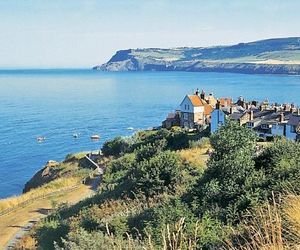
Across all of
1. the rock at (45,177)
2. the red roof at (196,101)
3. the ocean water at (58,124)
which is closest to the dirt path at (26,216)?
the rock at (45,177)

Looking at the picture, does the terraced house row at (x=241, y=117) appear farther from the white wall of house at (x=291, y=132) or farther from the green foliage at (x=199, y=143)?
the green foliage at (x=199, y=143)

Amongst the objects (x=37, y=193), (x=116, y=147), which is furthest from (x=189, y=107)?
(x=37, y=193)

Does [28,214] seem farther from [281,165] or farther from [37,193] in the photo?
[281,165]

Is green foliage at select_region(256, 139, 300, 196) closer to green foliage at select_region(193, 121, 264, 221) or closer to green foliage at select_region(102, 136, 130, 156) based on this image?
green foliage at select_region(193, 121, 264, 221)

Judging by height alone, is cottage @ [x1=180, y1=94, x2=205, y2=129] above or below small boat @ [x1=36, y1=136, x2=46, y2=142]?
above

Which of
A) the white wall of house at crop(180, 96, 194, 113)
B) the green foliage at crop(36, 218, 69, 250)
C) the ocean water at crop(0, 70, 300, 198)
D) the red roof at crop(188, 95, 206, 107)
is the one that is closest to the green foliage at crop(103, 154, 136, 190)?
the green foliage at crop(36, 218, 69, 250)

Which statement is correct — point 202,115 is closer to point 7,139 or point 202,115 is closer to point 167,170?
point 167,170
